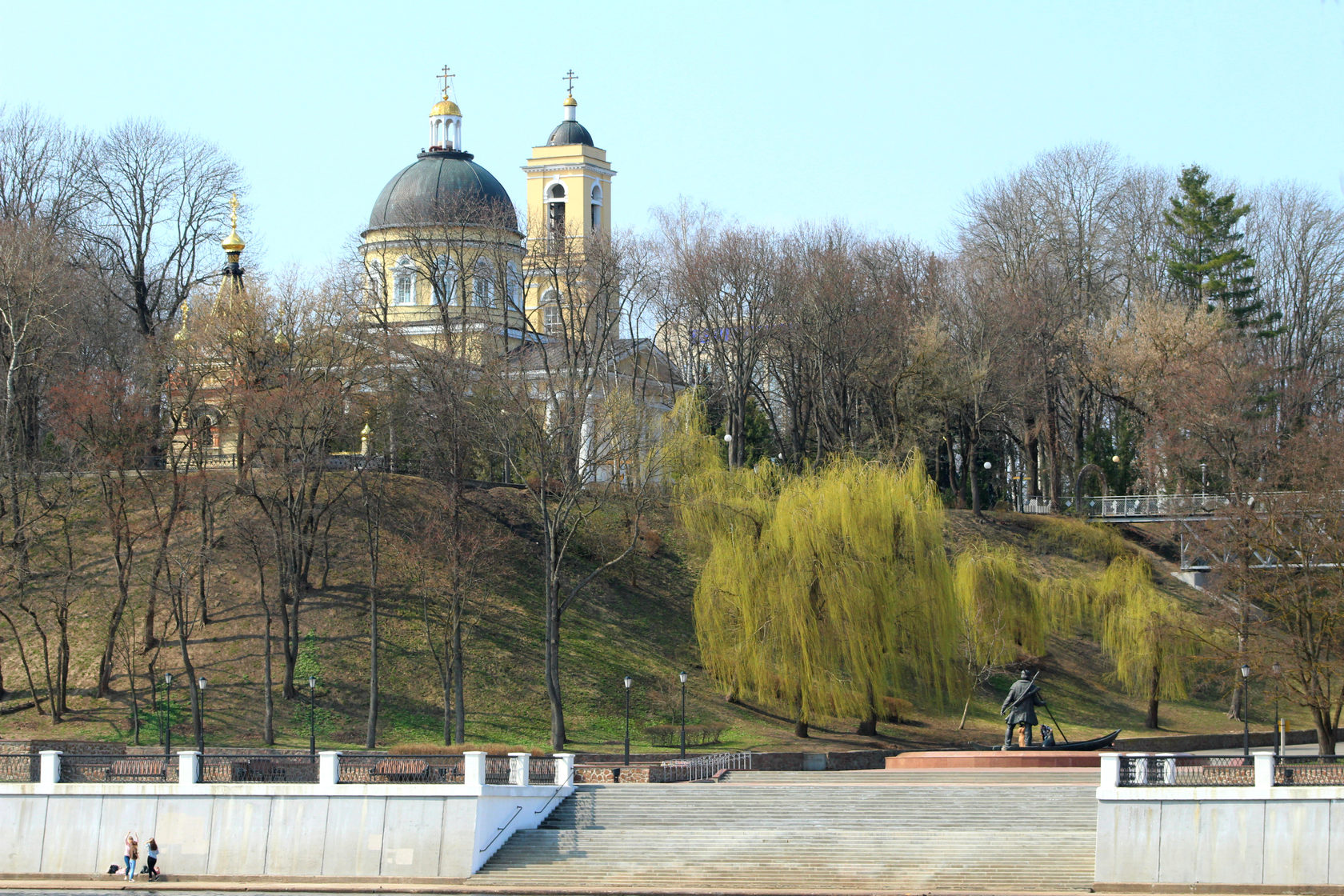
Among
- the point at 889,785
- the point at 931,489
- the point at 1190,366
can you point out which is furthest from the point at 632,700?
the point at 1190,366

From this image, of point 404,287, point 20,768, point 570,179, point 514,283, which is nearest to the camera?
point 20,768

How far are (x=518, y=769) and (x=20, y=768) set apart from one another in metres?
9.11

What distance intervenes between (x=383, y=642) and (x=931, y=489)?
1601 centimetres

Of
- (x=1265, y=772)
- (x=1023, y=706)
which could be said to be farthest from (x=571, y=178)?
(x=1265, y=772)

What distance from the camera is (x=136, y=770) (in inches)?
1179

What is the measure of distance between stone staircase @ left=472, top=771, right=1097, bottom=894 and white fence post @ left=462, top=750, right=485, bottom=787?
133cm

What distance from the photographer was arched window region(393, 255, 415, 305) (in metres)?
66.4

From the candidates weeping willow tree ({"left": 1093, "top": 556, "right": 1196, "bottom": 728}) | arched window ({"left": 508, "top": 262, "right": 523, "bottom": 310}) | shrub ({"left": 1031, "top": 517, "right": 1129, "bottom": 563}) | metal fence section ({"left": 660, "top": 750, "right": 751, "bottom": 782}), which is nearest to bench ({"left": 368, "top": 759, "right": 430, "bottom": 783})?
metal fence section ({"left": 660, "top": 750, "right": 751, "bottom": 782})

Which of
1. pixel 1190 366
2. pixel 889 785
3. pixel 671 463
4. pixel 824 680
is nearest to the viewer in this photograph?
pixel 889 785

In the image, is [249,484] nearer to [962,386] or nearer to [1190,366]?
[962,386]

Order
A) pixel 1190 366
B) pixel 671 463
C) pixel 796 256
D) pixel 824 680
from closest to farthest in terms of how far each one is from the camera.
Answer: pixel 824 680, pixel 671 463, pixel 1190 366, pixel 796 256

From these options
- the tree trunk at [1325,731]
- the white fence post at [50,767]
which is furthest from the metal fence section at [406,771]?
the tree trunk at [1325,731]

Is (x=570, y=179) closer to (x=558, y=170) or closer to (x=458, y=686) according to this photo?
(x=558, y=170)

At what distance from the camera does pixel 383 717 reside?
43.6m
